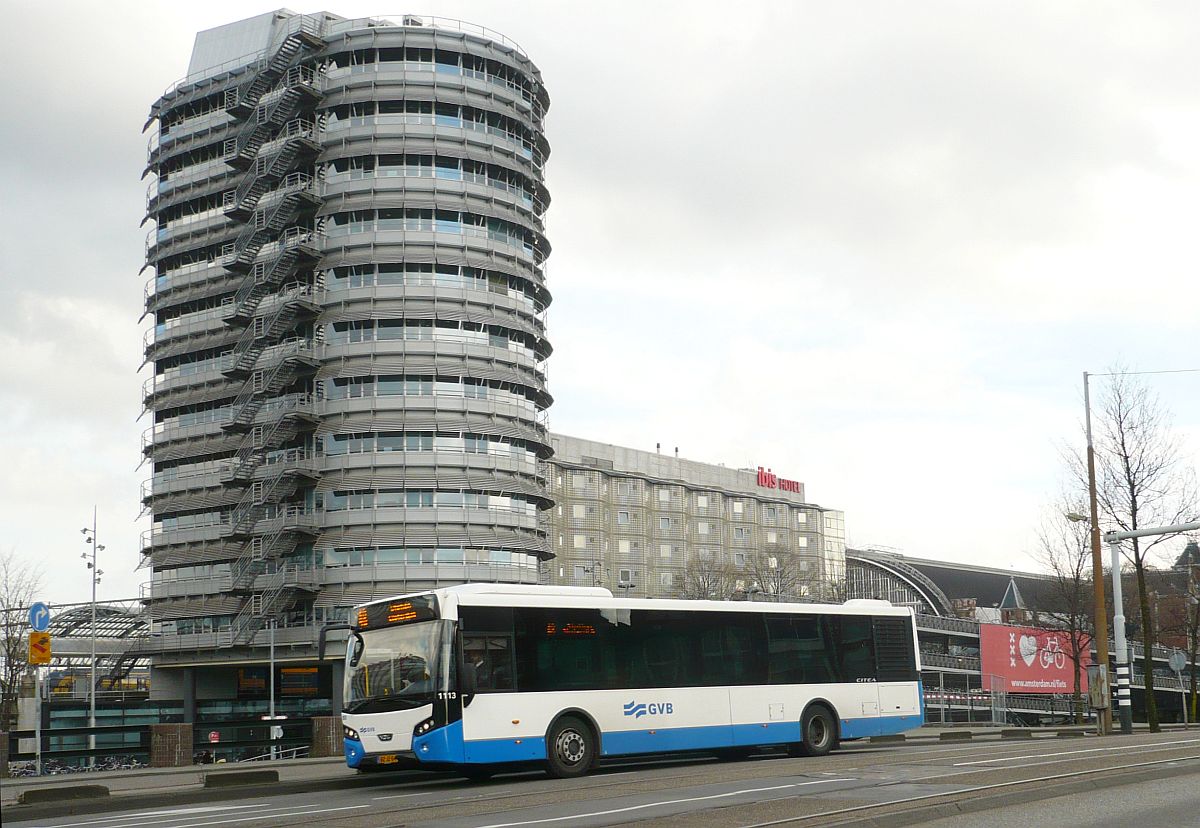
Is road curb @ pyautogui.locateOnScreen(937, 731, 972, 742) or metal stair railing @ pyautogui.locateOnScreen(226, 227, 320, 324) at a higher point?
metal stair railing @ pyautogui.locateOnScreen(226, 227, 320, 324)

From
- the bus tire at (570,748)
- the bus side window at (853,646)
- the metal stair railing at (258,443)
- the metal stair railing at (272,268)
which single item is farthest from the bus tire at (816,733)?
the metal stair railing at (272,268)

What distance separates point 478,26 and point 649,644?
64.7m

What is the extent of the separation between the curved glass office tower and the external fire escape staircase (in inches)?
6.7

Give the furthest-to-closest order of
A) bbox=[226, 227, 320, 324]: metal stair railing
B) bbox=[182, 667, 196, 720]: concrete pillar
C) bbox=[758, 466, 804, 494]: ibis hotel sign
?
bbox=[758, 466, 804, 494]: ibis hotel sign
bbox=[182, 667, 196, 720]: concrete pillar
bbox=[226, 227, 320, 324]: metal stair railing

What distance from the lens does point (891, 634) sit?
27.2 metres

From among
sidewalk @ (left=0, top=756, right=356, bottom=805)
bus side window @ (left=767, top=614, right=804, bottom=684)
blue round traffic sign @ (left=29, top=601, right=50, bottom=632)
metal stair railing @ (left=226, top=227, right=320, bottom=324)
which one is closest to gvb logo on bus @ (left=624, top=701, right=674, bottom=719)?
bus side window @ (left=767, top=614, right=804, bottom=684)

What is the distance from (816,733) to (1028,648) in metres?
54.9

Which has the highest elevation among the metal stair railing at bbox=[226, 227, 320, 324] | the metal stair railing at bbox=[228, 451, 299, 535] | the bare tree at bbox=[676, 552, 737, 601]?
the metal stair railing at bbox=[226, 227, 320, 324]

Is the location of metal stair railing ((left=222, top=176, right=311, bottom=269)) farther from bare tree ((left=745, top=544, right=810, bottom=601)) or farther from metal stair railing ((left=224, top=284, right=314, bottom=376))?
bare tree ((left=745, top=544, right=810, bottom=601))

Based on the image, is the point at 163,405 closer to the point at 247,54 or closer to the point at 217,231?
the point at 217,231

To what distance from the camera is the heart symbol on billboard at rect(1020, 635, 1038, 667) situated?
75188 millimetres

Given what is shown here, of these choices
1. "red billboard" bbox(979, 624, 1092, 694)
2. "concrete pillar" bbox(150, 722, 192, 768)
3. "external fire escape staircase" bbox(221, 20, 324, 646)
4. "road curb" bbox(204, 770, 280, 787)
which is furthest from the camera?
"external fire escape staircase" bbox(221, 20, 324, 646)

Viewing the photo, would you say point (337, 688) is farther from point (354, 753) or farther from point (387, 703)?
point (387, 703)

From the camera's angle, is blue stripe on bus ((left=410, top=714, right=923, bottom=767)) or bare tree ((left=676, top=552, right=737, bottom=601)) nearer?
blue stripe on bus ((left=410, top=714, right=923, bottom=767))
